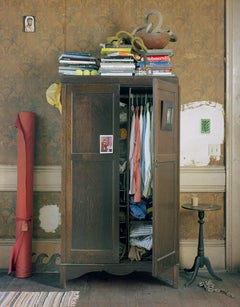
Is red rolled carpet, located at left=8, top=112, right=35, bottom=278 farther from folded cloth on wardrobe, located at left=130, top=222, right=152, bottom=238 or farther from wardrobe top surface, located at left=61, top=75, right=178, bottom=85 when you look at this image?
folded cloth on wardrobe, located at left=130, top=222, right=152, bottom=238

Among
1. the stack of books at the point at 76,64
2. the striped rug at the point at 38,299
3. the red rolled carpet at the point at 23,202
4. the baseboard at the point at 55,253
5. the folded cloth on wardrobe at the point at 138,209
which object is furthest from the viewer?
the baseboard at the point at 55,253

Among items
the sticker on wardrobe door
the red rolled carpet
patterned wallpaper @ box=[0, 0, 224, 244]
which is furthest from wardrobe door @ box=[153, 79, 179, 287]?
the red rolled carpet

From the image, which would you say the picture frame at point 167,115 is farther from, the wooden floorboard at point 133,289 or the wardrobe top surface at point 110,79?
the wooden floorboard at point 133,289

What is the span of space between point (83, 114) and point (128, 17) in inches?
46.8

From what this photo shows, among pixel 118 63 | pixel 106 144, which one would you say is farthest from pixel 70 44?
pixel 106 144

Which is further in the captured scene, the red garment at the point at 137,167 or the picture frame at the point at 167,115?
the red garment at the point at 137,167

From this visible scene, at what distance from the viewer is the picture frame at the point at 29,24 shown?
14.2 ft

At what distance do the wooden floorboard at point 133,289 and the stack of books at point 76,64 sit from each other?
70.8 inches

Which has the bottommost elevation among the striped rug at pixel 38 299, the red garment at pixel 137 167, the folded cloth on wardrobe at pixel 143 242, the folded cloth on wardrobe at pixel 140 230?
the striped rug at pixel 38 299

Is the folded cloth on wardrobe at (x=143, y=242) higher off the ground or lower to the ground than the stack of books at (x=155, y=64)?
lower

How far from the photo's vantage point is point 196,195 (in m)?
4.22

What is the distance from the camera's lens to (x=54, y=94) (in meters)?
4.10

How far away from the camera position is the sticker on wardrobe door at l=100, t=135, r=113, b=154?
375cm

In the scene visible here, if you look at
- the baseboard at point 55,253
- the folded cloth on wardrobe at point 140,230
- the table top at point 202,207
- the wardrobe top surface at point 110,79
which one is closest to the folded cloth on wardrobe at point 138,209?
the folded cloth on wardrobe at point 140,230
